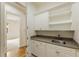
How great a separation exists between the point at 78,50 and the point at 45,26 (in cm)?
196

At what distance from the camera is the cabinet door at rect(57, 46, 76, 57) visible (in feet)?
6.41

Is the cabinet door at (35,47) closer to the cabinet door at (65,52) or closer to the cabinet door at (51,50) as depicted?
the cabinet door at (51,50)

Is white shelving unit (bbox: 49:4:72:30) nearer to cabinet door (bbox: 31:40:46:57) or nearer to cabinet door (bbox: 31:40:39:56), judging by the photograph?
cabinet door (bbox: 31:40:46:57)

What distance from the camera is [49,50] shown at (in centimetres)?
275

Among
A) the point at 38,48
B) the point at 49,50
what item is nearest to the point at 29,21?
the point at 38,48

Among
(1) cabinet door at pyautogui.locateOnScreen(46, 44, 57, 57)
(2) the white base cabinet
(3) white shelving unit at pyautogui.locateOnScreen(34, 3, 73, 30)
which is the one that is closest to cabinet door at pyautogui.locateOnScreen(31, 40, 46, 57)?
(2) the white base cabinet

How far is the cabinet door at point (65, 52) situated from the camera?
1954mm

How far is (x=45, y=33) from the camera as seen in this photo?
13.7 feet

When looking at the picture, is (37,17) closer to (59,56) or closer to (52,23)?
(52,23)

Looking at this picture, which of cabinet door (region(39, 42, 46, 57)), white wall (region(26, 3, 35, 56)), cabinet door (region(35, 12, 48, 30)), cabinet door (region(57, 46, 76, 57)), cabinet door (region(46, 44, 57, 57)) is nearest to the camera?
cabinet door (region(57, 46, 76, 57))

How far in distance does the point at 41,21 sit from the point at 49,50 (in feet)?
4.99

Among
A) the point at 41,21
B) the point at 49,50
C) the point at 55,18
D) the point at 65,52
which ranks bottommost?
the point at 49,50

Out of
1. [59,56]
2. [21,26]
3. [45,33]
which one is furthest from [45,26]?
[21,26]

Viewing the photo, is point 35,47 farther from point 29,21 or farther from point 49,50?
point 29,21
